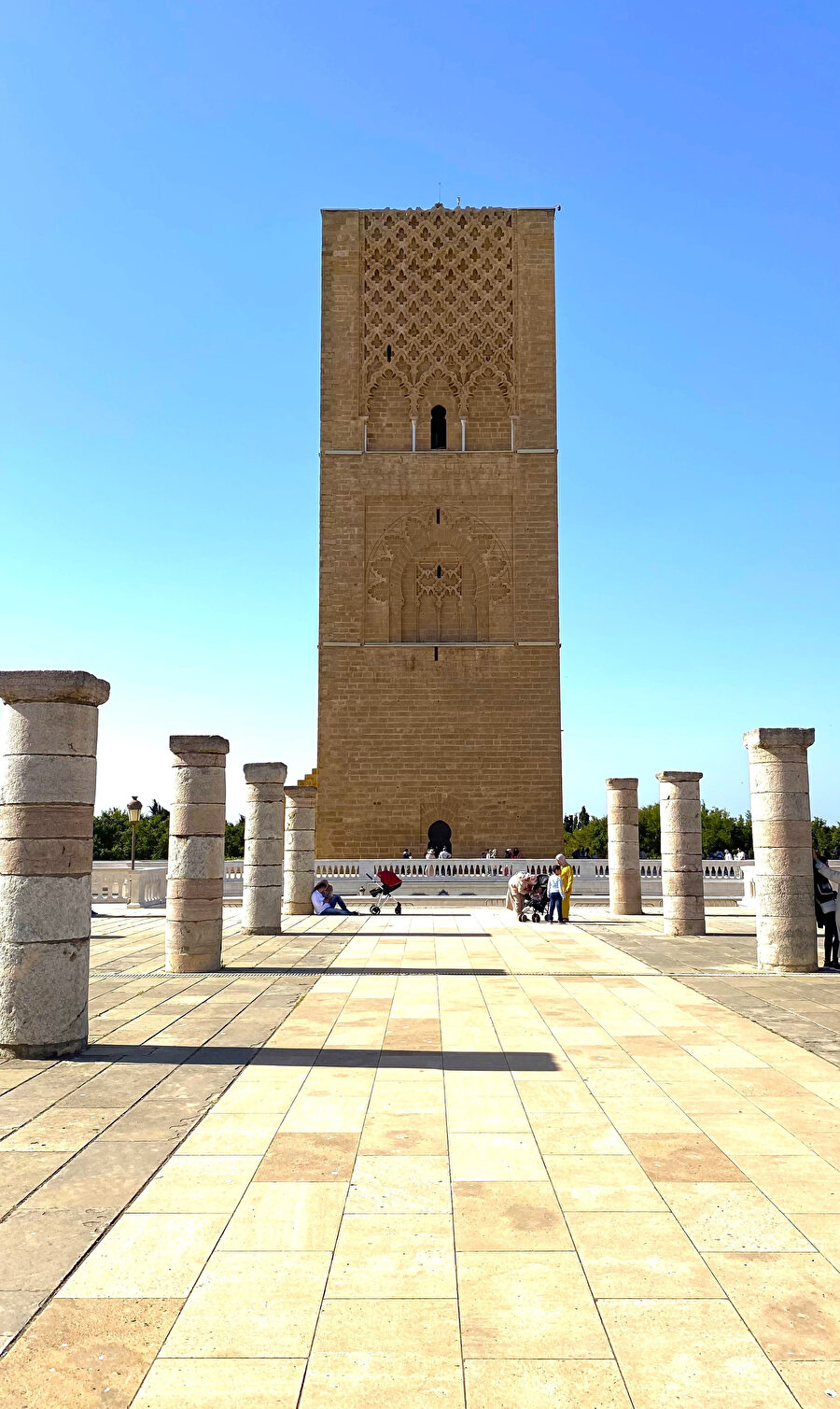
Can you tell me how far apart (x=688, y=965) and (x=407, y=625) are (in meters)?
19.2

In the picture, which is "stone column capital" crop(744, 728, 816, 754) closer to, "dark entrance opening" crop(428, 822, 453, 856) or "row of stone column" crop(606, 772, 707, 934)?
"row of stone column" crop(606, 772, 707, 934)

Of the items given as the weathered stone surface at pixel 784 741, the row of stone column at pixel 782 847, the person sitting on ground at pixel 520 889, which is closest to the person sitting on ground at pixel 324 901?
the person sitting on ground at pixel 520 889

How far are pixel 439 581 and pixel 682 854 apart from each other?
53.6 feet

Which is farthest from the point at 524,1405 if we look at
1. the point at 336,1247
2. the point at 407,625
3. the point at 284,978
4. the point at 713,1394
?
the point at 407,625

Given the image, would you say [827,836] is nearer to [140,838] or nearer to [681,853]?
[140,838]

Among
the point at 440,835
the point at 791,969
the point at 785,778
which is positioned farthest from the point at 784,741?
the point at 440,835

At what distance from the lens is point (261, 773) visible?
12.8 meters

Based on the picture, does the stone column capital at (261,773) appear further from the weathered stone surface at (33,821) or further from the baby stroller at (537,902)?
the weathered stone surface at (33,821)

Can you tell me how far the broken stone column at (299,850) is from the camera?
1638 centimetres

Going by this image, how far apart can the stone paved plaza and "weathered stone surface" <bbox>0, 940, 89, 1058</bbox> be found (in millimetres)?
158

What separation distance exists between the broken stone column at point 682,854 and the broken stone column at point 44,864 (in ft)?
28.6

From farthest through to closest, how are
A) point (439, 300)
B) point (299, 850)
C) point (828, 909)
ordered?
point (439, 300) → point (299, 850) → point (828, 909)

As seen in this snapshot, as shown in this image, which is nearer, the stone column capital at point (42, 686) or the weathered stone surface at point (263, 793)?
the stone column capital at point (42, 686)

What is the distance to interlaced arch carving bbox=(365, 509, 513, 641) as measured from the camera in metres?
27.9
